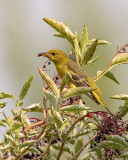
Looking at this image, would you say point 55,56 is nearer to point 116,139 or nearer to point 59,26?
point 59,26

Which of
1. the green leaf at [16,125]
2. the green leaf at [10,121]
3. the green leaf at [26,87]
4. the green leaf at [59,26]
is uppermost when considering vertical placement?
the green leaf at [59,26]

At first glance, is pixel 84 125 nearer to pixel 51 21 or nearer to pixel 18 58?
pixel 51 21

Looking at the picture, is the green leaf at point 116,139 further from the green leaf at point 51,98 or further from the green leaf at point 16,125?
the green leaf at point 16,125

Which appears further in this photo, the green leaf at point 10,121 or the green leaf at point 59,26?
the green leaf at point 59,26

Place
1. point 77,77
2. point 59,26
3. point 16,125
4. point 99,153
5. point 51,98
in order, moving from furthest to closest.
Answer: point 77,77 → point 59,26 → point 99,153 → point 16,125 → point 51,98

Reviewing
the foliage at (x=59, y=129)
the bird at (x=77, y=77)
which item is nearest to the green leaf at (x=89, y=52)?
the foliage at (x=59, y=129)

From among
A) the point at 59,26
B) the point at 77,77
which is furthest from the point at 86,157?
the point at 77,77

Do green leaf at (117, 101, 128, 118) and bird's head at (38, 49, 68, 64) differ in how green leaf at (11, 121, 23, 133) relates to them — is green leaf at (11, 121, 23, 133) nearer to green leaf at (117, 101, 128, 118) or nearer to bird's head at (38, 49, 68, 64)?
green leaf at (117, 101, 128, 118)

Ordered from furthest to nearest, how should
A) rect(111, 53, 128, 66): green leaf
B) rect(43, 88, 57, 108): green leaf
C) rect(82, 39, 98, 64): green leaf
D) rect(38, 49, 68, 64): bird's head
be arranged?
rect(38, 49, 68, 64): bird's head → rect(111, 53, 128, 66): green leaf → rect(82, 39, 98, 64): green leaf → rect(43, 88, 57, 108): green leaf

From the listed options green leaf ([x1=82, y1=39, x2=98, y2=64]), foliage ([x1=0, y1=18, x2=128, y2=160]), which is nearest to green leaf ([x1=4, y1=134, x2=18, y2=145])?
foliage ([x1=0, y1=18, x2=128, y2=160])

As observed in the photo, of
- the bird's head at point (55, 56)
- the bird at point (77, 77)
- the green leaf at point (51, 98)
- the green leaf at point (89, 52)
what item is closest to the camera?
the green leaf at point (51, 98)

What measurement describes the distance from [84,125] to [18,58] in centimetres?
750

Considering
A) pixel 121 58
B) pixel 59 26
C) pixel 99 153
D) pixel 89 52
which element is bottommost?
pixel 99 153

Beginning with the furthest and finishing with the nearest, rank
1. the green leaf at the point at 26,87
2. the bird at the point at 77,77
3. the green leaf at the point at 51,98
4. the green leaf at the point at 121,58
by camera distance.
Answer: the bird at the point at 77,77 < the green leaf at the point at 121,58 < the green leaf at the point at 26,87 < the green leaf at the point at 51,98
